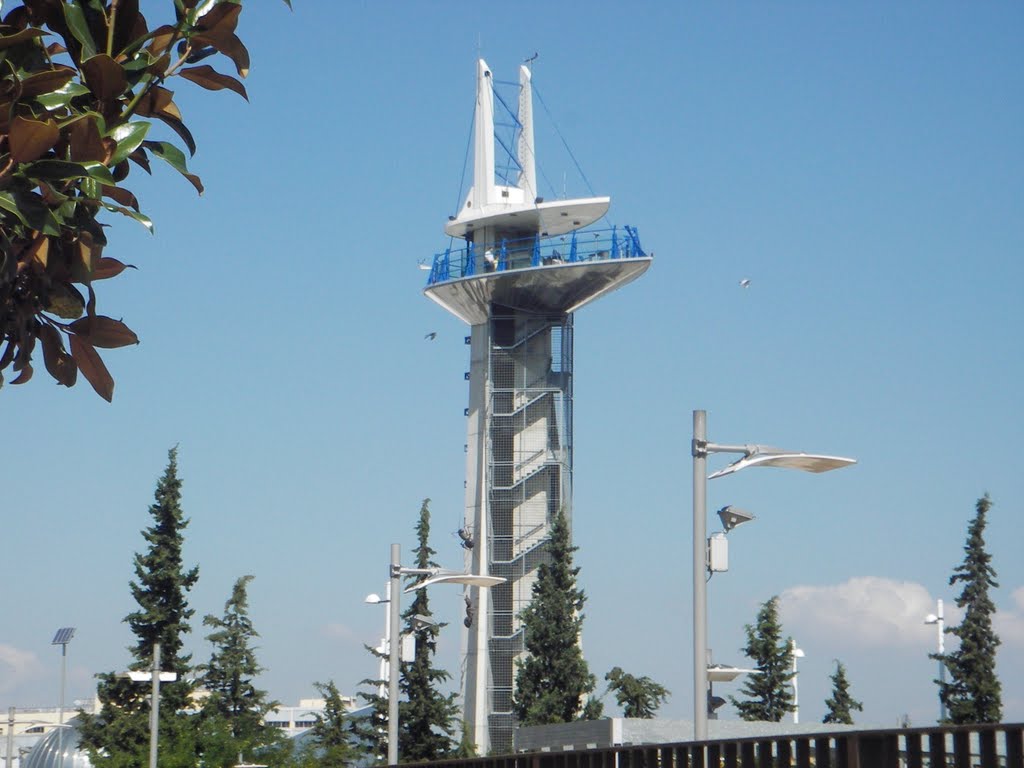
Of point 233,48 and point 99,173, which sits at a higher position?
point 233,48

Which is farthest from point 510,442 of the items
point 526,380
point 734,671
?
point 734,671

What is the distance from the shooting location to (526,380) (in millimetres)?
57938

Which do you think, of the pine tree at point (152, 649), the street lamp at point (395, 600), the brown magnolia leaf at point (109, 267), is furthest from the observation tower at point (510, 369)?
the brown magnolia leaf at point (109, 267)

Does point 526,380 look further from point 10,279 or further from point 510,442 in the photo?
point 10,279

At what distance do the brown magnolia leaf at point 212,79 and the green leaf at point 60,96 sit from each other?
1.49 feet

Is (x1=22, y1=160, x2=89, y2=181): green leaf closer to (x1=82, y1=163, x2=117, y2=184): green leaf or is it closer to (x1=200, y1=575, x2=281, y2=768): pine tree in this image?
(x1=82, y1=163, x2=117, y2=184): green leaf

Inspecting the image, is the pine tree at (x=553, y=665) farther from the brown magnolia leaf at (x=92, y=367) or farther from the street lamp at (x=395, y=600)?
the brown magnolia leaf at (x=92, y=367)

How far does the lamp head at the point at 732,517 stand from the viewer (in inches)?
668

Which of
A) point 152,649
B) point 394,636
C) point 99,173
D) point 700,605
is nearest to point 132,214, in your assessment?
point 99,173

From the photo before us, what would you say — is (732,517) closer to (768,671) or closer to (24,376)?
(24,376)

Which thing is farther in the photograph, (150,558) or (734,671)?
(150,558)

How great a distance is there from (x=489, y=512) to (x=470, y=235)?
10.2 m

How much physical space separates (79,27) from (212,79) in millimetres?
470

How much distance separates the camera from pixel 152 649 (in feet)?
158
